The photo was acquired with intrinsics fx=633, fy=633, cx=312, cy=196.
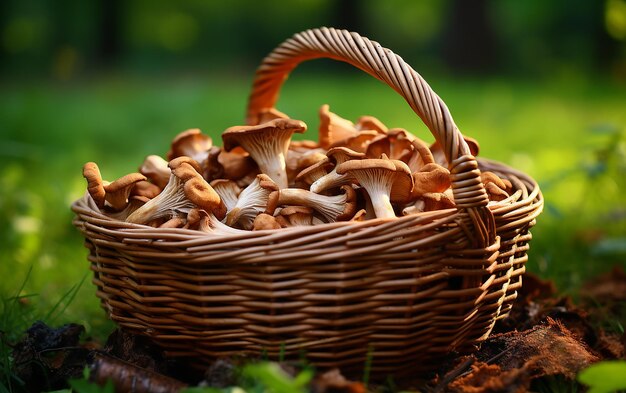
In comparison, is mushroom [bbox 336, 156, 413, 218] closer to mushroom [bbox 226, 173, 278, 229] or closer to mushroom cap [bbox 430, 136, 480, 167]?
mushroom [bbox 226, 173, 278, 229]

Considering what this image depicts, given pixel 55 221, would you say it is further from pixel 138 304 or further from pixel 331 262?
pixel 331 262

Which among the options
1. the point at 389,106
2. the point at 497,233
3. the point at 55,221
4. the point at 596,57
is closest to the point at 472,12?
the point at 389,106

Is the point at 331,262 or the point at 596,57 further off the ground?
the point at 331,262

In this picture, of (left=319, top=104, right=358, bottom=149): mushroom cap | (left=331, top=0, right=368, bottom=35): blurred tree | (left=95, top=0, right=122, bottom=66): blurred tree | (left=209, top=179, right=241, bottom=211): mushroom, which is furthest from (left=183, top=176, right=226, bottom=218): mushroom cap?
(left=95, top=0, right=122, bottom=66): blurred tree

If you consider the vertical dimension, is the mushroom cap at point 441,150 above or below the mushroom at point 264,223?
below

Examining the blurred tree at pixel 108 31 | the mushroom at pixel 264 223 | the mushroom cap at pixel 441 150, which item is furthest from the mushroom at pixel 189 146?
the blurred tree at pixel 108 31

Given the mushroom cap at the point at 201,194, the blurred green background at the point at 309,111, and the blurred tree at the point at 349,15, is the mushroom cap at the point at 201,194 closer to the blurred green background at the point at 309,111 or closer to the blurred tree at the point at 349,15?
the blurred green background at the point at 309,111
